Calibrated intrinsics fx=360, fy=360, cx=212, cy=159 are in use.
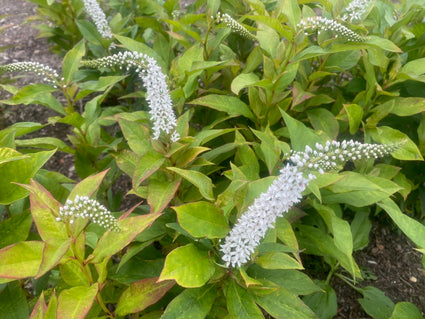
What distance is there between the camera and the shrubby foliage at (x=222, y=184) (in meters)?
1.66

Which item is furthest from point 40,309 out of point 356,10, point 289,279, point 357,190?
point 356,10

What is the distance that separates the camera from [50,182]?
2.44 meters

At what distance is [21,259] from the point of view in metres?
1.68

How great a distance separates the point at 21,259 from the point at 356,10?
8.61 ft

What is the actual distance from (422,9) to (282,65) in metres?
1.60

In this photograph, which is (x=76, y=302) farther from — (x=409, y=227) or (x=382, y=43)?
(x=382, y=43)

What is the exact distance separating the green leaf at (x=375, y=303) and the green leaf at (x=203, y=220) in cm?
149

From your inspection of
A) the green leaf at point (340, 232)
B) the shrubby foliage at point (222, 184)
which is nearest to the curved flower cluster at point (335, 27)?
the shrubby foliage at point (222, 184)

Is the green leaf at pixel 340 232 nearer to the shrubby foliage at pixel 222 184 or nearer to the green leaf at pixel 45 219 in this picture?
the shrubby foliage at pixel 222 184

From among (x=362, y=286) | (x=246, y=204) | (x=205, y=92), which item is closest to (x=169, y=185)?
(x=246, y=204)

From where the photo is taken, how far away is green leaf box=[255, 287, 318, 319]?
177 cm

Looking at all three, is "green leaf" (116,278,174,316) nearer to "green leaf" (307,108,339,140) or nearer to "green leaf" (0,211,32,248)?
"green leaf" (0,211,32,248)

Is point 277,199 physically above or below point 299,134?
above

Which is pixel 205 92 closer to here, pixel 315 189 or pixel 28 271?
pixel 315 189
